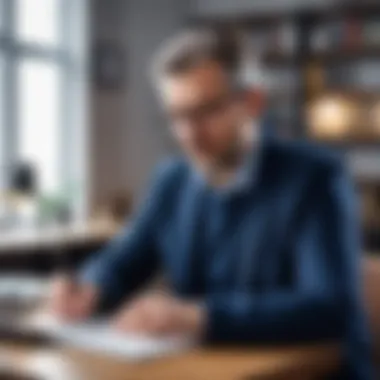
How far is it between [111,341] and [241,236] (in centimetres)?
43

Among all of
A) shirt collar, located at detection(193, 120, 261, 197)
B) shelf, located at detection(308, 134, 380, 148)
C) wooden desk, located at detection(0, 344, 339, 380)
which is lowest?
wooden desk, located at detection(0, 344, 339, 380)

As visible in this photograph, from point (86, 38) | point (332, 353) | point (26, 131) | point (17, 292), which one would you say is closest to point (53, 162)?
point (26, 131)

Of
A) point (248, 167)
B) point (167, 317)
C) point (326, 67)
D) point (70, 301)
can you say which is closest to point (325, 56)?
point (326, 67)

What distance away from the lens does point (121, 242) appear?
8.59ft

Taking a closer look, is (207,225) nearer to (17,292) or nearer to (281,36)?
(17,292)

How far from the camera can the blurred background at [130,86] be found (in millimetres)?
7410

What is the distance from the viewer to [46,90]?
304 inches

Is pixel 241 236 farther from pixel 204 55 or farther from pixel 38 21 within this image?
pixel 38 21

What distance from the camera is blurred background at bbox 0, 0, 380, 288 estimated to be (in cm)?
741

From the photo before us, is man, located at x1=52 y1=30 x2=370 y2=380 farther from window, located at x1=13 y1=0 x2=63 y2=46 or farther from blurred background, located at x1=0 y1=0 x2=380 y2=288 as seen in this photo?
window, located at x1=13 y1=0 x2=63 y2=46

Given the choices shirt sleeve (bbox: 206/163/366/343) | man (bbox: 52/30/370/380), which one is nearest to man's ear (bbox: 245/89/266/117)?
man (bbox: 52/30/370/380)

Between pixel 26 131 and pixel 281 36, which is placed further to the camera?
pixel 281 36

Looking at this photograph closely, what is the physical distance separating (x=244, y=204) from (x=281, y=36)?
19.1 feet

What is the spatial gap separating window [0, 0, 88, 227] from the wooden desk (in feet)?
17.0
